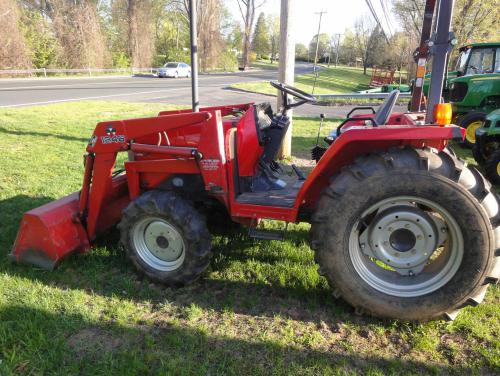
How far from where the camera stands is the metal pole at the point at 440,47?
2.93 meters

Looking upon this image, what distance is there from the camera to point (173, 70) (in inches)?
1268

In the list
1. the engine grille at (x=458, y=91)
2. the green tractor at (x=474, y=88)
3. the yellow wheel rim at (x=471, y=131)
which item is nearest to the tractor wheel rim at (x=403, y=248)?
the green tractor at (x=474, y=88)

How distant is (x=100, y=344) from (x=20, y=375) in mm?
434

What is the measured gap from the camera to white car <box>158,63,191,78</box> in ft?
104

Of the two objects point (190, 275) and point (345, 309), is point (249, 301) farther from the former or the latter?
point (345, 309)

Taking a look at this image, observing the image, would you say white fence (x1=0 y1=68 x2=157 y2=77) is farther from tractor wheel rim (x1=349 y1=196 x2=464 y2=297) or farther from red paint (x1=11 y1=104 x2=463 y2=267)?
tractor wheel rim (x1=349 y1=196 x2=464 y2=297)

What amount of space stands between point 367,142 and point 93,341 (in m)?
2.16

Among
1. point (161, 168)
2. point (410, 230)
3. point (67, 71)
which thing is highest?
point (67, 71)

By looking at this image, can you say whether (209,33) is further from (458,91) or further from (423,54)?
(423,54)

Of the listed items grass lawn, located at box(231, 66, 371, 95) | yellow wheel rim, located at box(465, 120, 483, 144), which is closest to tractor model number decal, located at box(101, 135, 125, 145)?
yellow wheel rim, located at box(465, 120, 483, 144)

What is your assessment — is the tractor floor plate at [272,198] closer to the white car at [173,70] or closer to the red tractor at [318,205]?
the red tractor at [318,205]

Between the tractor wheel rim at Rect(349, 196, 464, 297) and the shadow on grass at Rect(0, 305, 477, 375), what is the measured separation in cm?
48

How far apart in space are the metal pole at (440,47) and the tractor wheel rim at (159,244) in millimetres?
2151

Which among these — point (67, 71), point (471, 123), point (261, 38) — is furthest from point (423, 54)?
point (261, 38)
